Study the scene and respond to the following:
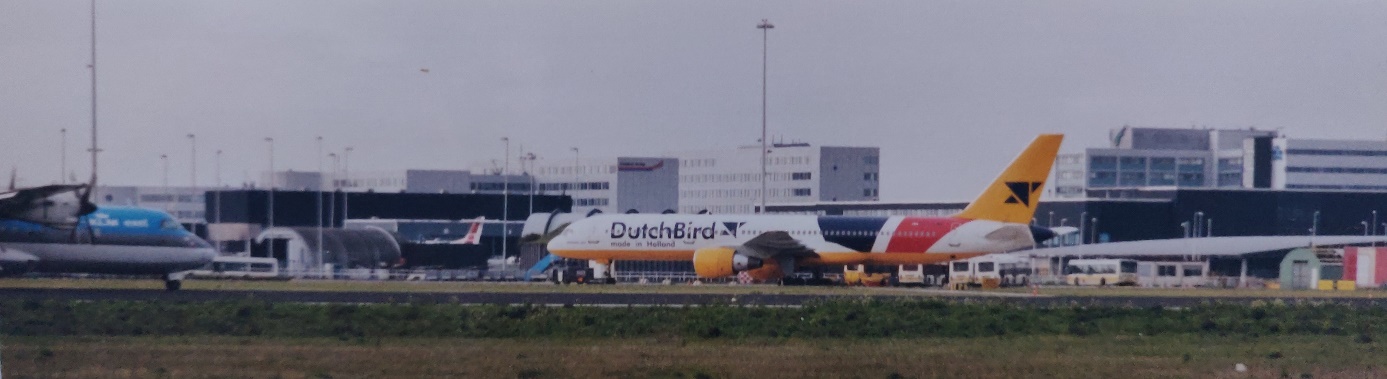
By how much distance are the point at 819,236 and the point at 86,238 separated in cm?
3055

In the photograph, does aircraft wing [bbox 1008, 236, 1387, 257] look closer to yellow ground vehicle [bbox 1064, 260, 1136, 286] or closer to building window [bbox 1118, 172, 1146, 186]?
yellow ground vehicle [bbox 1064, 260, 1136, 286]

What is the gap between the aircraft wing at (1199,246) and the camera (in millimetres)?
101250

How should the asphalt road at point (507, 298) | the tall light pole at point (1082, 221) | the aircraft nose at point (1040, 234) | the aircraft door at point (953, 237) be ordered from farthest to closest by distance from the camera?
the tall light pole at point (1082, 221), the aircraft nose at point (1040, 234), the aircraft door at point (953, 237), the asphalt road at point (507, 298)

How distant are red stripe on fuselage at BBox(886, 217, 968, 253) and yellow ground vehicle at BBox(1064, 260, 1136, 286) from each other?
15.2 metres

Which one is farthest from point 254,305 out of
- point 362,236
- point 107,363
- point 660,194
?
point 660,194

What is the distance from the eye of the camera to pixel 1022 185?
67000mm

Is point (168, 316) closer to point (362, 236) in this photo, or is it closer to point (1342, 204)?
point (362, 236)

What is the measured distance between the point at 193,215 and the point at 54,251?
33.1 m

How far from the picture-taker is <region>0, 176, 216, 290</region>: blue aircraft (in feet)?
151

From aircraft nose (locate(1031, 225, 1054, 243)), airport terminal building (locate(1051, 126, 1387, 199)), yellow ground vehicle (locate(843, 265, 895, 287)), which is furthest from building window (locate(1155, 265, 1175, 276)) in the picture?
airport terminal building (locate(1051, 126, 1387, 199))

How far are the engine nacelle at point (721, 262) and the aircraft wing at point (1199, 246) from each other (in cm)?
3544

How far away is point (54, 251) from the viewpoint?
51.2 meters

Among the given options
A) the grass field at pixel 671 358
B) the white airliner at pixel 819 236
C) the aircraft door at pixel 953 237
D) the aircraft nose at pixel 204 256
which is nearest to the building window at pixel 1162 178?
the white airliner at pixel 819 236

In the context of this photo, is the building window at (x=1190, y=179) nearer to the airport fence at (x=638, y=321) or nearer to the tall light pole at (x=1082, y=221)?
the tall light pole at (x=1082, y=221)
